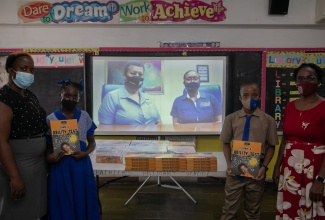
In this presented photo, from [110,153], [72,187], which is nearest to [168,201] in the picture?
[110,153]

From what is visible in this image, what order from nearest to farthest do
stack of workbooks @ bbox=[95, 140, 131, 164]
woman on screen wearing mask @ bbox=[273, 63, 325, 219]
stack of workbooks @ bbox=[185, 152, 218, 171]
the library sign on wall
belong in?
→ woman on screen wearing mask @ bbox=[273, 63, 325, 219] < stack of workbooks @ bbox=[185, 152, 218, 171] < stack of workbooks @ bbox=[95, 140, 131, 164] < the library sign on wall

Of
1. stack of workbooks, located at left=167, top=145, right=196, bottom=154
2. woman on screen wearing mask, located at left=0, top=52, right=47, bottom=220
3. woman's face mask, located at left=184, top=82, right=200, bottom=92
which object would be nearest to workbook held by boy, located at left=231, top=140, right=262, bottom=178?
stack of workbooks, located at left=167, top=145, right=196, bottom=154

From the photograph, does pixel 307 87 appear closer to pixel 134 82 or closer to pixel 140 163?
pixel 140 163

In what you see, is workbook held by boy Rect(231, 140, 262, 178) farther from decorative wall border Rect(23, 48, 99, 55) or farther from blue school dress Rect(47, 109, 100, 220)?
decorative wall border Rect(23, 48, 99, 55)

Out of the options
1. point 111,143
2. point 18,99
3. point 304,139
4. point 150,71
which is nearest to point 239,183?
point 304,139

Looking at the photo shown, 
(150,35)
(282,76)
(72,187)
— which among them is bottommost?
(72,187)

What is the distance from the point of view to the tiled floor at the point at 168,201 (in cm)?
327

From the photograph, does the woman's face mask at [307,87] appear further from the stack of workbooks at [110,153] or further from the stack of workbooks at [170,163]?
the stack of workbooks at [110,153]

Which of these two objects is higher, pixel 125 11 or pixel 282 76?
pixel 125 11

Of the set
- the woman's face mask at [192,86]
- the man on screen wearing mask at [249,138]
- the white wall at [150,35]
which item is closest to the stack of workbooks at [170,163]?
the man on screen wearing mask at [249,138]

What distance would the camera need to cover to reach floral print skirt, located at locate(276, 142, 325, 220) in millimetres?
1999

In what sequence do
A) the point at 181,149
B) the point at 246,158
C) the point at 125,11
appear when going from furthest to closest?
the point at 125,11
the point at 181,149
the point at 246,158

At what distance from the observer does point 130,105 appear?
399 centimetres

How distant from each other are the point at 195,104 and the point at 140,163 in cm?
162
